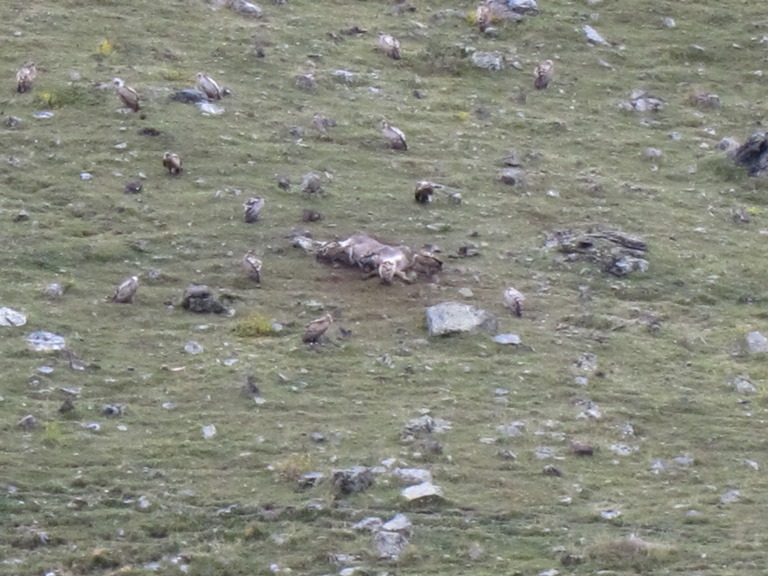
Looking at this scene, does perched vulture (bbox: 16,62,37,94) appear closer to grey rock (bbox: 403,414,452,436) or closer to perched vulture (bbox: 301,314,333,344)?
perched vulture (bbox: 301,314,333,344)

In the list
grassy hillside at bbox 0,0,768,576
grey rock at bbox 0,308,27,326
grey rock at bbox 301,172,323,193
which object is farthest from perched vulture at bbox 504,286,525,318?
grey rock at bbox 0,308,27,326

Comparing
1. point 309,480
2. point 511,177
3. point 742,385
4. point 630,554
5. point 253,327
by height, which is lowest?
point 511,177

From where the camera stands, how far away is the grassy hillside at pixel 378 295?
1080cm

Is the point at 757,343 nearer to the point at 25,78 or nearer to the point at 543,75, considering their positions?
the point at 543,75

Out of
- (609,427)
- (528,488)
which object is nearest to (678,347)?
(609,427)

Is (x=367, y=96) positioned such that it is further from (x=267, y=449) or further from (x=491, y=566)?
(x=491, y=566)

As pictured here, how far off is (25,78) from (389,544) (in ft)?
34.4

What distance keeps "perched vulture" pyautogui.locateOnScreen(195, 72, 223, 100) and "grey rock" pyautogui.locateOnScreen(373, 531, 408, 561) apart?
9763 millimetres

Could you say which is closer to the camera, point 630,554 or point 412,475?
point 630,554

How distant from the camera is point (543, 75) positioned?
2139 cm

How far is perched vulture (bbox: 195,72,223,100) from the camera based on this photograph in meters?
19.2

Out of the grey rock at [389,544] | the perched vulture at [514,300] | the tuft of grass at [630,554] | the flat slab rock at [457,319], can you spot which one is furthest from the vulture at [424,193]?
the tuft of grass at [630,554]

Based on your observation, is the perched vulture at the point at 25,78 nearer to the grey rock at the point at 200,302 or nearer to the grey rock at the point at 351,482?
the grey rock at the point at 200,302

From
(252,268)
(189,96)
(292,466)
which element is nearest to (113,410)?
(292,466)
